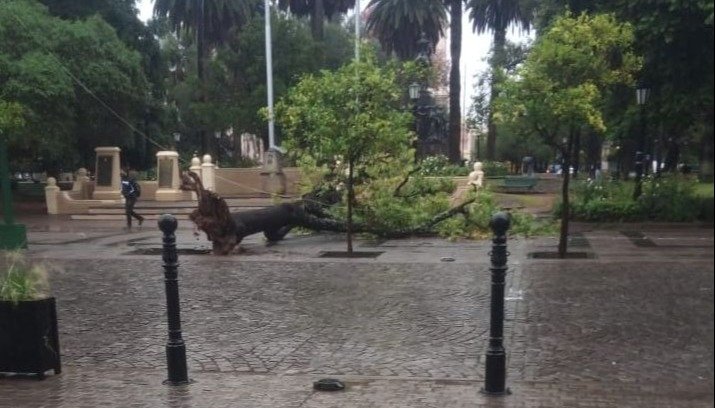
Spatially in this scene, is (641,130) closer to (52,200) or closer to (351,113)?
(351,113)

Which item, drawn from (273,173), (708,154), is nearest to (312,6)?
(273,173)

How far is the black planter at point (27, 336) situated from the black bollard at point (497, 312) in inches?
144

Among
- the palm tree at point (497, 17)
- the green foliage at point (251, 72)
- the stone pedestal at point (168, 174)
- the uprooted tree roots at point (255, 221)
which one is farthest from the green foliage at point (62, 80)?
the palm tree at point (497, 17)

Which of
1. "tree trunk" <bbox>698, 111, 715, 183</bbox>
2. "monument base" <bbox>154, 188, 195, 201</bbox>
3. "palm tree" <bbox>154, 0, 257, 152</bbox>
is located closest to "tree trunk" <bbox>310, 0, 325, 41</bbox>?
"palm tree" <bbox>154, 0, 257, 152</bbox>

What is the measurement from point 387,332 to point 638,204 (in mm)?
14156

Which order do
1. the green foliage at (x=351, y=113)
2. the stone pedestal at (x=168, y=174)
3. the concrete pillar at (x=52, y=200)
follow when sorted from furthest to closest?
the stone pedestal at (x=168, y=174) → the concrete pillar at (x=52, y=200) → the green foliage at (x=351, y=113)

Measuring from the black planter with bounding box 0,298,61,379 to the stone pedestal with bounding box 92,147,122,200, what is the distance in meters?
27.7

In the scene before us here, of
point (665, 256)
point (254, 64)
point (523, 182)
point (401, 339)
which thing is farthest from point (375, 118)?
point (254, 64)

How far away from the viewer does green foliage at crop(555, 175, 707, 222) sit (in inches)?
757

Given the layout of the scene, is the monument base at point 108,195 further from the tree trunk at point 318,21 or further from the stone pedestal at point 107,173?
the tree trunk at point 318,21

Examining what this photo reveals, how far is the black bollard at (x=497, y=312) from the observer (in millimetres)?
5703

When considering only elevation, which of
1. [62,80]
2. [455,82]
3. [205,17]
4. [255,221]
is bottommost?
[255,221]

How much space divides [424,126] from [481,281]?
92.3 ft

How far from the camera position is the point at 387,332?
310 inches
